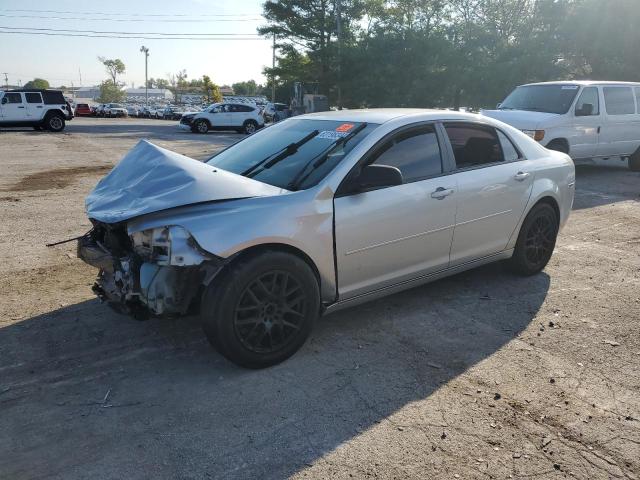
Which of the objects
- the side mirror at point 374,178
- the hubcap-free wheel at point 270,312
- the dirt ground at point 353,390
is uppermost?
the side mirror at point 374,178

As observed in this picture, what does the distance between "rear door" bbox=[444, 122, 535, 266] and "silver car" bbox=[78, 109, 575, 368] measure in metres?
0.01

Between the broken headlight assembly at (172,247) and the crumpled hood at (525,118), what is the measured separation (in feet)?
27.3

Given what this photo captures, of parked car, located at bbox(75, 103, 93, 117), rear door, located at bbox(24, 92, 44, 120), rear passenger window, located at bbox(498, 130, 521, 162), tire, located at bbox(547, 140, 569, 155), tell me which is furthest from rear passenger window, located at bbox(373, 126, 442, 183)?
parked car, located at bbox(75, 103, 93, 117)

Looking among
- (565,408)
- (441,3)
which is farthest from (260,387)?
(441,3)

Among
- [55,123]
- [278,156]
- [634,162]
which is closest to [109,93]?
[55,123]

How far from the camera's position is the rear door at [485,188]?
14.6 feet

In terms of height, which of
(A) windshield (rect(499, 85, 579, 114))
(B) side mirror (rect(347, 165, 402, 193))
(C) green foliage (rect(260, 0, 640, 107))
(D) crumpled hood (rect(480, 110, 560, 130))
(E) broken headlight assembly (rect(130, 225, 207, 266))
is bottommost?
(E) broken headlight assembly (rect(130, 225, 207, 266))

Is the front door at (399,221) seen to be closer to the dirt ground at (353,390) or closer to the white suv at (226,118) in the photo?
the dirt ground at (353,390)

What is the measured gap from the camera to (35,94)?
84.2ft

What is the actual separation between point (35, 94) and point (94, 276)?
24493 millimetres

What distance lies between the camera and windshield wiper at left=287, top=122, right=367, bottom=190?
3.74 m

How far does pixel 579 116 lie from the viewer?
10.6m

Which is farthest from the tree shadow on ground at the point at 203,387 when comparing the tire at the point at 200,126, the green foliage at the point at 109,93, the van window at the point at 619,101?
the green foliage at the point at 109,93

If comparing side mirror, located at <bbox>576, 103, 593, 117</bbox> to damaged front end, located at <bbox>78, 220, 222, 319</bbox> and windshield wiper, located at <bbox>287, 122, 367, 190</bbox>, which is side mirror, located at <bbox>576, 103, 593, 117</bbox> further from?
A: damaged front end, located at <bbox>78, 220, 222, 319</bbox>
